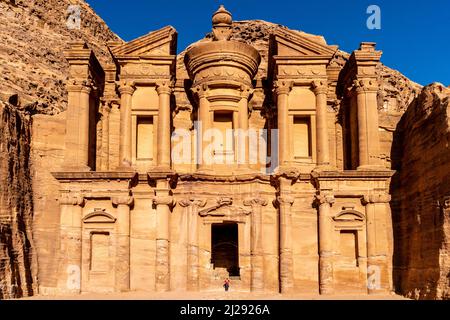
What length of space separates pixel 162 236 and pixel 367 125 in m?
9.05

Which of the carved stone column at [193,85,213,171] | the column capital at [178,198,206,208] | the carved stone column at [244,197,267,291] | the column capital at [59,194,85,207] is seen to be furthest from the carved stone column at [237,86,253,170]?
the column capital at [59,194,85,207]

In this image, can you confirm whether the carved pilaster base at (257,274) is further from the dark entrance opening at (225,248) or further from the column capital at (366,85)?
the column capital at (366,85)

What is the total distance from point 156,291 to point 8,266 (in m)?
5.20

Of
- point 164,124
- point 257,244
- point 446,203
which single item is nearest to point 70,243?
point 164,124

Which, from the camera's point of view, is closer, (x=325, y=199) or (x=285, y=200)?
(x=325, y=199)

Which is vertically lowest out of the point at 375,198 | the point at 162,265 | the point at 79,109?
the point at 162,265

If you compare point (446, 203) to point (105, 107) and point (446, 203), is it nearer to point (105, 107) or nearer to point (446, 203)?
point (446, 203)

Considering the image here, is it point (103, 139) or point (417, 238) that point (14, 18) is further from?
point (417, 238)

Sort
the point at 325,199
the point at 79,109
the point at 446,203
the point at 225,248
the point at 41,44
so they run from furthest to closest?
the point at 41,44
the point at 225,248
the point at 79,109
the point at 325,199
the point at 446,203

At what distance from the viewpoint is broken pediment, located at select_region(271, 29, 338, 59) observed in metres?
22.0

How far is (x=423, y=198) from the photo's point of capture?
18641 millimetres

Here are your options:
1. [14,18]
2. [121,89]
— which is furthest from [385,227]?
[14,18]

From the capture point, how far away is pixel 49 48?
32625 millimetres

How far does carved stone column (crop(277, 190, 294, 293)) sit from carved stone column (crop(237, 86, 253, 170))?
217cm
